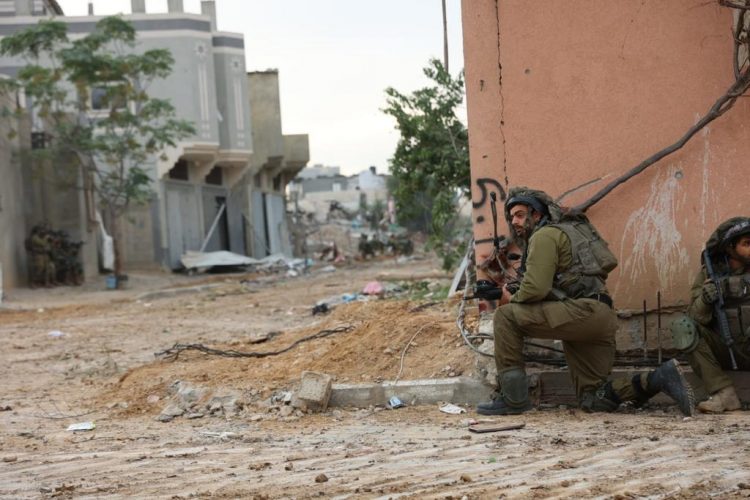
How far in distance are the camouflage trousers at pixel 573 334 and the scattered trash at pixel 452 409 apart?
0.43 m

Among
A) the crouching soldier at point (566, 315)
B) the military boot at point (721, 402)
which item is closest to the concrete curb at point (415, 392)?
the crouching soldier at point (566, 315)

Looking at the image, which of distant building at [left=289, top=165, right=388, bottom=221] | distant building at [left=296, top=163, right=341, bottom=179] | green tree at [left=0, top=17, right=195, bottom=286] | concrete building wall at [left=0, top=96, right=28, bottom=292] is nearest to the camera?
concrete building wall at [left=0, top=96, right=28, bottom=292]

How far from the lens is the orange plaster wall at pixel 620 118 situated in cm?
594

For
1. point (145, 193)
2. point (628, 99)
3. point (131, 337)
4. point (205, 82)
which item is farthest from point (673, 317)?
point (205, 82)

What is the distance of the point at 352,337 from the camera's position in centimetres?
757

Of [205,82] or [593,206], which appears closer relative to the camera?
[593,206]

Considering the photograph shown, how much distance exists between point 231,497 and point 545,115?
3.43 meters

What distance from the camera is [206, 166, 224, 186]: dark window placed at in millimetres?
34156

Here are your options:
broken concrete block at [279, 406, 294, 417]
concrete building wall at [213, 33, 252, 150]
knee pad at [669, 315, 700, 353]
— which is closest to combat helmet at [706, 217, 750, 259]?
knee pad at [669, 315, 700, 353]

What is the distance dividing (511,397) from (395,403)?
0.89 m

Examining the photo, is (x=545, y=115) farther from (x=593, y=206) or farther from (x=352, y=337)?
(x=352, y=337)

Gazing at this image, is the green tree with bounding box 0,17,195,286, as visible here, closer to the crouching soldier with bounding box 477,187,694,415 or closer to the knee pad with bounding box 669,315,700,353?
the crouching soldier with bounding box 477,187,694,415

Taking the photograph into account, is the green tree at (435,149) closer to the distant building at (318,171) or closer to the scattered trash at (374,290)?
the scattered trash at (374,290)

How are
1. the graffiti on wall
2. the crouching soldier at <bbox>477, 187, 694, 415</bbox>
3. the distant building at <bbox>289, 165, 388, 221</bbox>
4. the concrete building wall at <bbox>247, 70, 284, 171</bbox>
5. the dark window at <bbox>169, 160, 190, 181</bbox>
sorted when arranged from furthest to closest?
the distant building at <bbox>289, 165, 388, 221</bbox>, the concrete building wall at <bbox>247, 70, 284, 171</bbox>, the dark window at <bbox>169, 160, 190, 181</bbox>, the graffiti on wall, the crouching soldier at <bbox>477, 187, 694, 415</bbox>
